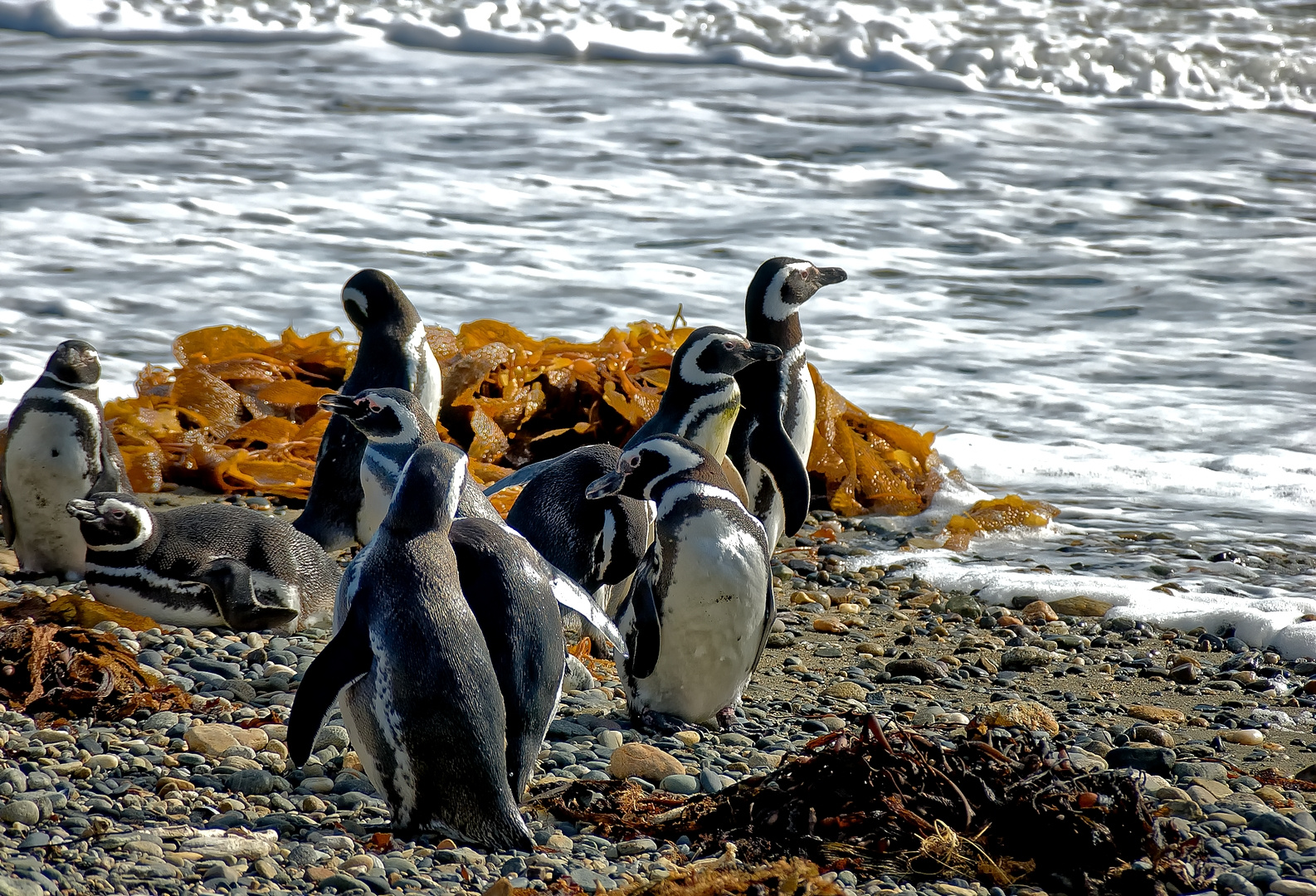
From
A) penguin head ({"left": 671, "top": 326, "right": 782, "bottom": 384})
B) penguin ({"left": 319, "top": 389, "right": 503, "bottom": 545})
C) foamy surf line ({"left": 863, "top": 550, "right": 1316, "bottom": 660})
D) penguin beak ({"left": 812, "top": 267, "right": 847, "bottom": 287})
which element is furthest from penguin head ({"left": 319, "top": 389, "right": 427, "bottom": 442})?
foamy surf line ({"left": 863, "top": 550, "right": 1316, "bottom": 660})

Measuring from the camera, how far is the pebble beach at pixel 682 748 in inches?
99.0

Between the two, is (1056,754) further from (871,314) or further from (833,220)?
(833,220)

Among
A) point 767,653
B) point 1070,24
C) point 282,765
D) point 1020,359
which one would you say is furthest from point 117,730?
point 1070,24

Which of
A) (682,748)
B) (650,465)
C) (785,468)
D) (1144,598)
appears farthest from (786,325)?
(682,748)

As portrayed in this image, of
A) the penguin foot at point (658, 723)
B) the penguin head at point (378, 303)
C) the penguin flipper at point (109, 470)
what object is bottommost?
the penguin foot at point (658, 723)

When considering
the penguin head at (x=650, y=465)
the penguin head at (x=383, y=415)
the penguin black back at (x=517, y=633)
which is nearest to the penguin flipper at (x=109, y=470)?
the penguin head at (x=383, y=415)

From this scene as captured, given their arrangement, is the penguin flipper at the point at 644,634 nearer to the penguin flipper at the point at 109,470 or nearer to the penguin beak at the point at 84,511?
the penguin beak at the point at 84,511

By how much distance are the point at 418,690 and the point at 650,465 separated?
120cm

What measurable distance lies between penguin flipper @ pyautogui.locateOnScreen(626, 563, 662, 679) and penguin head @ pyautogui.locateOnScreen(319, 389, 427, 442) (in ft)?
2.86

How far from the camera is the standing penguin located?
444cm

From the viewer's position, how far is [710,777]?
10.2ft

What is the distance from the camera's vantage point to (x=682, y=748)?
11.2ft

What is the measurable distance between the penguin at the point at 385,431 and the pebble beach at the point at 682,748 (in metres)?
0.52

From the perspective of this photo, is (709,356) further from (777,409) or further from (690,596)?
(690,596)
